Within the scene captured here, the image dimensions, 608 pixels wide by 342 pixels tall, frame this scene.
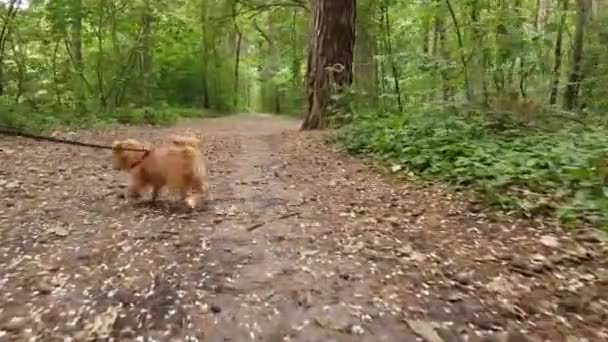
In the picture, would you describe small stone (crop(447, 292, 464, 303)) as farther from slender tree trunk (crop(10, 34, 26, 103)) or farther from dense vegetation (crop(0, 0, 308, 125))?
slender tree trunk (crop(10, 34, 26, 103))

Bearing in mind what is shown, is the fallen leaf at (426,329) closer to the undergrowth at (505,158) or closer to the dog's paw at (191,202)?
the undergrowth at (505,158)

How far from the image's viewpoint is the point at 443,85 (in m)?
7.72

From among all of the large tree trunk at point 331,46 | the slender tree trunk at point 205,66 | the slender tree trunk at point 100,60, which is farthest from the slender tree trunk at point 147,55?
the large tree trunk at point 331,46

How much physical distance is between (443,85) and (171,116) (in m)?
9.33

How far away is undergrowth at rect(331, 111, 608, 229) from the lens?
3.44 meters

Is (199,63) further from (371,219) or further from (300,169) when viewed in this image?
(371,219)

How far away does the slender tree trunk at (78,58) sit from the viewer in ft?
37.1

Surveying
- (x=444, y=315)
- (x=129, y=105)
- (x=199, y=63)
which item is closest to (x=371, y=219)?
(x=444, y=315)

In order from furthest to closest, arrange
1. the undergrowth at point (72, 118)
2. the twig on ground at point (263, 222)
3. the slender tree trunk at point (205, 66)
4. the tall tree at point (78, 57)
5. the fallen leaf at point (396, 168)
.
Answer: the slender tree trunk at point (205, 66) < the tall tree at point (78, 57) < the undergrowth at point (72, 118) < the fallen leaf at point (396, 168) < the twig on ground at point (263, 222)

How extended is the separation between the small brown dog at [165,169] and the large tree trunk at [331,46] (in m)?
4.90

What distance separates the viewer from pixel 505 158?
14.3 feet

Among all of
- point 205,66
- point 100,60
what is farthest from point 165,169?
point 205,66

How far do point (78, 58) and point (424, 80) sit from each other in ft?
29.0

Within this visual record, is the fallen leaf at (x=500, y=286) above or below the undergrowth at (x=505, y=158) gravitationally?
below
